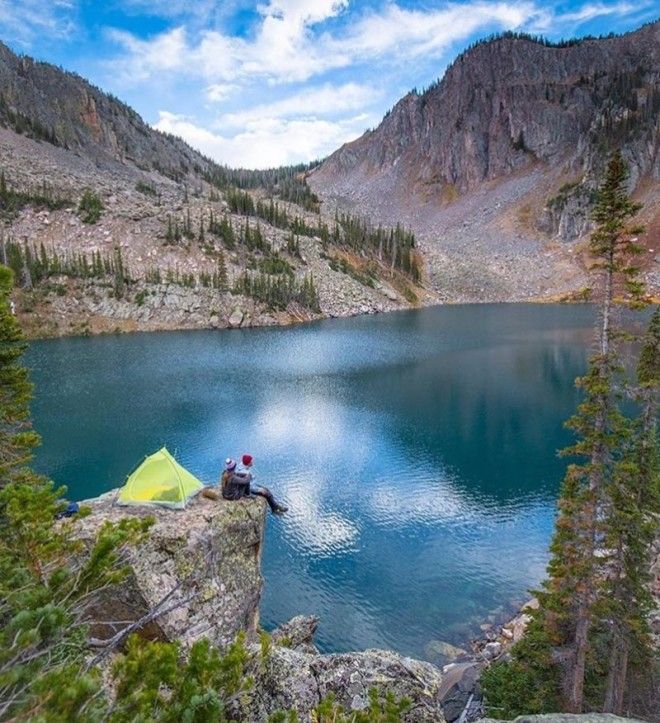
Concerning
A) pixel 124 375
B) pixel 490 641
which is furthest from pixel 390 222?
pixel 490 641

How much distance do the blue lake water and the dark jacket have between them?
842 cm

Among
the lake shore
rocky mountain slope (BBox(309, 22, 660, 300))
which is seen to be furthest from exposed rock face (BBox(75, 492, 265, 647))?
rocky mountain slope (BBox(309, 22, 660, 300))

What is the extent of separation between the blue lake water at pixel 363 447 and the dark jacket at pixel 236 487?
842 centimetres

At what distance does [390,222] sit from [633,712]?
19496 centimetres

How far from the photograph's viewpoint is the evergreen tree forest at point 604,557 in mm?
13695

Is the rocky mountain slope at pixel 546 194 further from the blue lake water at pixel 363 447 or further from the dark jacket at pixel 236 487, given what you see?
the dark jacket at pixel 236 487

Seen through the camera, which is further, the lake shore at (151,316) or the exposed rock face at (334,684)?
the lake shore at (151,316)

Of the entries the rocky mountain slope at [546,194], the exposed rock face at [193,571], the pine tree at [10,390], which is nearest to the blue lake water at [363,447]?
the exposed rock face at [193,571]

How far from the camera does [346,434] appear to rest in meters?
39.6

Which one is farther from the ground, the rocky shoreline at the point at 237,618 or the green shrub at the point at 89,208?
the green shrub at the point at 89,208

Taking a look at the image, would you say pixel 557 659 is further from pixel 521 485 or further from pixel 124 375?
pixel 124 375

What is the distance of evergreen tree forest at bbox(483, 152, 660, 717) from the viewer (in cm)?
1370

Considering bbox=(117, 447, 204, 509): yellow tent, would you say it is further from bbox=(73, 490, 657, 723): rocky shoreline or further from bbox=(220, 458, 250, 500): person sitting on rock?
bbox=(220, 458, 250, 500): person sitting on rock

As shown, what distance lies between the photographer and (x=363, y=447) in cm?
3719
